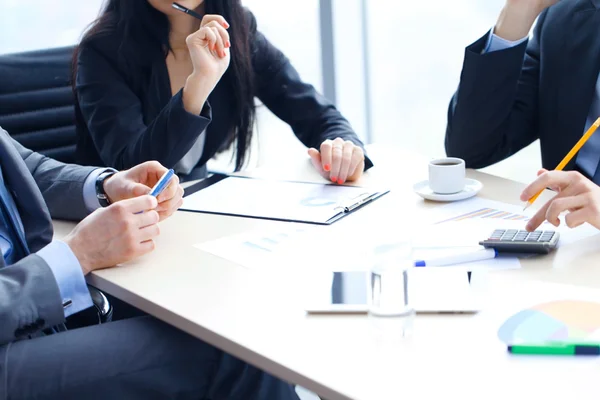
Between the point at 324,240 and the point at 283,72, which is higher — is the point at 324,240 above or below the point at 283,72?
below

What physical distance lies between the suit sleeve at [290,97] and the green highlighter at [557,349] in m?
1.08

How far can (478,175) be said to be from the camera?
5.00 feet

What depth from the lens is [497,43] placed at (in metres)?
1.57

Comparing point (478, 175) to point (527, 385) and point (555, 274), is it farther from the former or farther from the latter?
point (527, 385)

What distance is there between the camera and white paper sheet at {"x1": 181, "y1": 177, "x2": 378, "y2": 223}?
4.42 feet

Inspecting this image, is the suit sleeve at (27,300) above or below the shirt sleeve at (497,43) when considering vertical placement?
below

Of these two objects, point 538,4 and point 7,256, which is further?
point 538,4

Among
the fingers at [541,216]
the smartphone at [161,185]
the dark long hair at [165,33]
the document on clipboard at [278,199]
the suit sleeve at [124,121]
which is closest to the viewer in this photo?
the fingers at [541,216]

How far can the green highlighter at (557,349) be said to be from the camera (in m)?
0.78

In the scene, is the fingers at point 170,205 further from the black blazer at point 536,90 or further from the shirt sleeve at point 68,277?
the black blazer at point 536,90

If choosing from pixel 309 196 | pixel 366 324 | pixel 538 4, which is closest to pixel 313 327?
pixel 366 324

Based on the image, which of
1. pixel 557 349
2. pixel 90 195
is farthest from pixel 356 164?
pixel 557 349

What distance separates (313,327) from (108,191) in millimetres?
649

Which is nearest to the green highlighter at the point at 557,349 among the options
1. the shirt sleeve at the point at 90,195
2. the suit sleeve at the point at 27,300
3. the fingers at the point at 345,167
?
the suit sleeve at the point at 27,300
